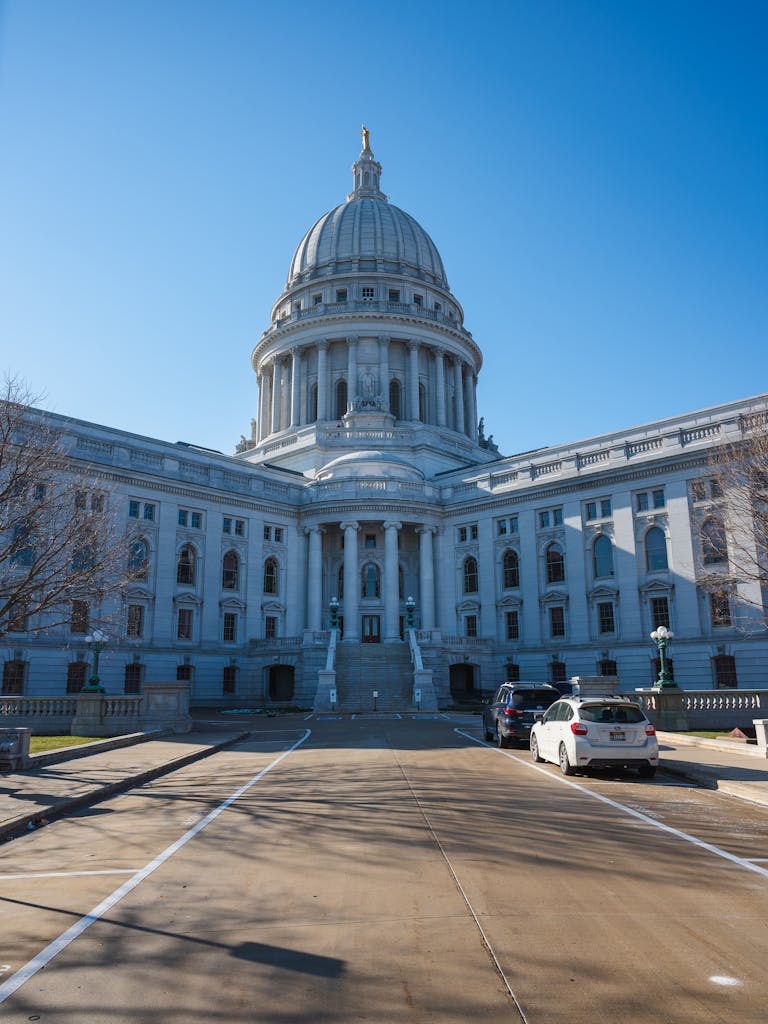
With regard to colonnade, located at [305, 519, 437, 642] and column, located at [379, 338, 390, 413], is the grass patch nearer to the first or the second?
colonnade, located at [305, 519, 437, 642]

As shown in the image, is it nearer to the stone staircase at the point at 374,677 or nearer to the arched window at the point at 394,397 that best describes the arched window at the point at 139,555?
the stone staircase at the point at 374,677

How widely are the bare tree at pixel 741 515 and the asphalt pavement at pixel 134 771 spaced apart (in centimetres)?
978

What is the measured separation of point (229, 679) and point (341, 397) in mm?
35995

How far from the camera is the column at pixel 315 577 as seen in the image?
194ft

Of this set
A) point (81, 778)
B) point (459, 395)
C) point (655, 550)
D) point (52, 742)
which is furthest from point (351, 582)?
point (81, 778)

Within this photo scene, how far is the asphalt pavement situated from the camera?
1317 cm

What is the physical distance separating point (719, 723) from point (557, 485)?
2640cm

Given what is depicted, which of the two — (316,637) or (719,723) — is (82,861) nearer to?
(719,723)

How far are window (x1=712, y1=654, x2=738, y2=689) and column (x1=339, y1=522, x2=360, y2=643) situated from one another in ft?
77.2

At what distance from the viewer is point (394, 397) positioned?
81.7 meters

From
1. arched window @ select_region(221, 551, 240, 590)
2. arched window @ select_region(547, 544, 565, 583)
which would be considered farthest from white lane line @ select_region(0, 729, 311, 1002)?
arched window @ select_region(547, 544, 565, 583)

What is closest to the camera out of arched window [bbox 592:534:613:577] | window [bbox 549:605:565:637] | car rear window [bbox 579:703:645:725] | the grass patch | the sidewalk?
the sidewalk

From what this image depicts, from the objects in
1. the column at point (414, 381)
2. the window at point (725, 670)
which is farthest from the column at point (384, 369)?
the window at point (725, 670)

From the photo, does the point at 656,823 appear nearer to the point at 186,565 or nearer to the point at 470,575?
the point at 186,565
